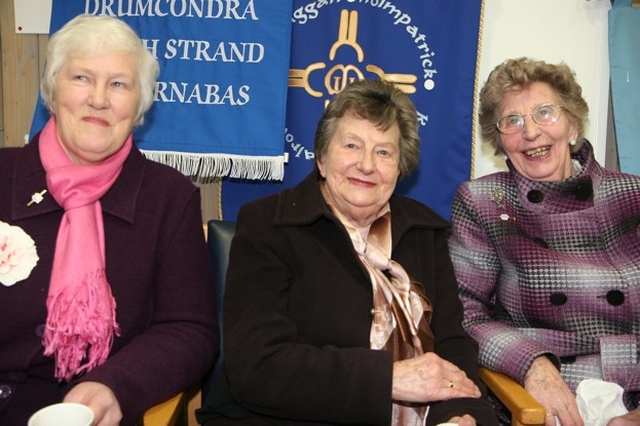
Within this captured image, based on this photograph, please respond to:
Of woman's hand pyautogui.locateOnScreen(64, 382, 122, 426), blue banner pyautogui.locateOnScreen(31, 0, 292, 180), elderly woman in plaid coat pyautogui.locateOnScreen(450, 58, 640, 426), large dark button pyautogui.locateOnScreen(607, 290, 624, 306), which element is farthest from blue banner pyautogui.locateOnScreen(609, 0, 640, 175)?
woman's hand pyautogui.locateOnScreen(64, 382, 122, 426)

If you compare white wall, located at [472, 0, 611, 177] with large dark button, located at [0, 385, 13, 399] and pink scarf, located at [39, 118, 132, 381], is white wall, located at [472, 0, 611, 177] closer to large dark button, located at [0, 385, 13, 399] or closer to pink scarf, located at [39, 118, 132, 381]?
pink scarf, located at [39, 118, 132, 381]

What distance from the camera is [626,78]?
97.3 inches

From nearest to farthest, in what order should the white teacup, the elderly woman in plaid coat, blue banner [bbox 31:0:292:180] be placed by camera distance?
1. the white teacup
2. the elderly woman in plaid coat
3. blue banner [bbox 31:0:292:180]

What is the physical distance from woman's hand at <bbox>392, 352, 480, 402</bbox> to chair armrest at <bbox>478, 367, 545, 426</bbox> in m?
0.10

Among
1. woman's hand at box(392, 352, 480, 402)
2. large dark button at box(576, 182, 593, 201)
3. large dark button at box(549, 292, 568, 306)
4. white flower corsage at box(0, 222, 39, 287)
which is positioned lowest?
woman's hand at box(392, 352, 480, 402)

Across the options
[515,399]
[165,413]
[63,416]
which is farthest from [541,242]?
[63,416]

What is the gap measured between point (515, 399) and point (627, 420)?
0.30 meters

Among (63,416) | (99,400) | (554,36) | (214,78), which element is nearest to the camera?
(63,416)

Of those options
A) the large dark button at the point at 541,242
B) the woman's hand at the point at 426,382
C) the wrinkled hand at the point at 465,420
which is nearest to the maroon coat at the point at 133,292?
the woman's hand at the point at 426,382

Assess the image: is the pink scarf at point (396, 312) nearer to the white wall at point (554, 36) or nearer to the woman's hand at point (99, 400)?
the woman's hand at point (99, 400)

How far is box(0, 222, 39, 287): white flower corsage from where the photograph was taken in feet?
5.26

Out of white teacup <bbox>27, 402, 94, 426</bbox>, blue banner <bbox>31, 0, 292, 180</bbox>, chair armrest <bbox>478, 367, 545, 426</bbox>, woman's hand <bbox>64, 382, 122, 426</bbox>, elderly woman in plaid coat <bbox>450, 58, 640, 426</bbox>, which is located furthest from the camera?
blue banner <bbox>31, 0, 292, 180</bbox>

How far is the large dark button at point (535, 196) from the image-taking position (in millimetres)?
2049

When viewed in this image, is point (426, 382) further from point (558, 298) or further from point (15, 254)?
point (15, 254)
